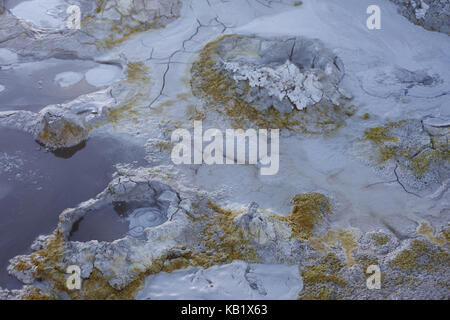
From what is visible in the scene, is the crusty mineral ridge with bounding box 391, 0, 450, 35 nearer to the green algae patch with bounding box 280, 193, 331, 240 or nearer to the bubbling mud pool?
the green algae patch with bounding box 280, 193, 331, 240

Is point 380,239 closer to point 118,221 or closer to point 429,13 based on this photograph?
point 118,221

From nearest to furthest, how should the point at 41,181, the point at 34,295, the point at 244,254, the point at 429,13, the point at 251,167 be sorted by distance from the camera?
the point at 34,295 → the point at 244,254 → the point at 41,181 → the point at 251,167 → the point at 429,13

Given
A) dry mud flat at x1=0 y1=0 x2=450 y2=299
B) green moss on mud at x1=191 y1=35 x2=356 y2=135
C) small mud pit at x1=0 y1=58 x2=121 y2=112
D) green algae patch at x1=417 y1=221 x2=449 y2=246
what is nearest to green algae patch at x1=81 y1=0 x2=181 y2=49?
dry mud flat at x1=0 y1=0 x2=450 y2=299

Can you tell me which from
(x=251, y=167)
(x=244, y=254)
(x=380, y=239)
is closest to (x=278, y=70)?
(x=251, y=167)

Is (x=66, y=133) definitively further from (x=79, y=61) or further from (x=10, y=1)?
(x=10, y=1)

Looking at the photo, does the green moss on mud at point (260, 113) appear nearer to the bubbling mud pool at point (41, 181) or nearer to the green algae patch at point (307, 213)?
the green algae patch at point (307, 213)

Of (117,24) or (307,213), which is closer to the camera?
(307,213)
